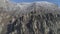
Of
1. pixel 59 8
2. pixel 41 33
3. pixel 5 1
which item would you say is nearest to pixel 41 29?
pixel 41 33

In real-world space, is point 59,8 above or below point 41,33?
above

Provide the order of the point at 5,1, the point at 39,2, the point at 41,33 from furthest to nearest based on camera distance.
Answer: the point at 5,1 → the point at 39,2 → the point at 41,33

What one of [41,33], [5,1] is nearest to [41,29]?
[41,33]

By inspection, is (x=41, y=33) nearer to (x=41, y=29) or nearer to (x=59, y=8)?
(x=41, y=29)

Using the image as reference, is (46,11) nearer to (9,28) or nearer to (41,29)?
(41,29)

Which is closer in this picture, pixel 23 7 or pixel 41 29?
pixel 41 29

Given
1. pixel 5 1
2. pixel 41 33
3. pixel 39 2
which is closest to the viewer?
pixel 41 33
